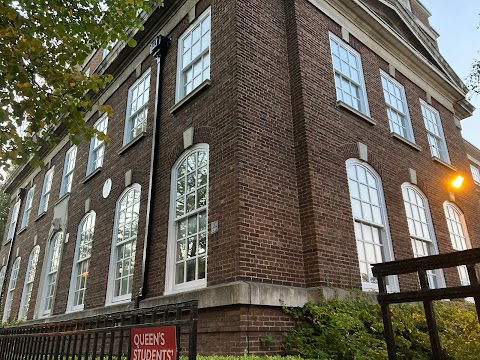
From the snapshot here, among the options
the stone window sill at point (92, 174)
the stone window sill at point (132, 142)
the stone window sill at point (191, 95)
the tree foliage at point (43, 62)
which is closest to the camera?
the tree foliage at point (43, 62)

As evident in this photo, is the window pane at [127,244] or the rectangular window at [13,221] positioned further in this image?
the rectangular window at [13,221]

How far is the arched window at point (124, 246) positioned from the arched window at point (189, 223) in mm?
1742

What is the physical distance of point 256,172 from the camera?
23.7 feet

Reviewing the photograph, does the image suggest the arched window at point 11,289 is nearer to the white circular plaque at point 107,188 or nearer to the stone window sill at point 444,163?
the white circular plaque at point 107,188

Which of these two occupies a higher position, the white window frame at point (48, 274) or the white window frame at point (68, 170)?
the white window frame at point (68, 170)

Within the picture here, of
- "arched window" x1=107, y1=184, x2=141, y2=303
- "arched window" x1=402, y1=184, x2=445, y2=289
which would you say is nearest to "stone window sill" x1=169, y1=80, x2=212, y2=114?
"arched window" x1=107, y1=184, x2=141, y2=303

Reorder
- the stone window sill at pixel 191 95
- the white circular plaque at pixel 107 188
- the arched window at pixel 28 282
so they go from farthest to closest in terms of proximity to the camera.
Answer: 1. the arched window at pixel 28 282
2. the white circular plaque at pixel 107 188
3. the stone window sill at pixel 191 95

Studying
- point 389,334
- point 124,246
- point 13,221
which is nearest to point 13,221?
point 13,221

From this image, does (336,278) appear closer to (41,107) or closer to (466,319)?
(466,319)

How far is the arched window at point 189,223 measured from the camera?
752 centimetres

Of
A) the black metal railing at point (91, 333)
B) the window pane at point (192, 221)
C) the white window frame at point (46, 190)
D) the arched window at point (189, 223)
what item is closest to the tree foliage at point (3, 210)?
the white window frame at point (46, 190)

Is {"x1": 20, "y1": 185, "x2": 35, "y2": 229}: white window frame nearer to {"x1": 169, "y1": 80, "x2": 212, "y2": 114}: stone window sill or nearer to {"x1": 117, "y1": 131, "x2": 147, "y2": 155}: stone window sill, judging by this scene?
{"x1": 117, "y1": 131, "x2": 147, "y2": 155}: stone window sill

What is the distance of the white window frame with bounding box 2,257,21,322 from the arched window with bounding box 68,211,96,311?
739 cm

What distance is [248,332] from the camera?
588cm
